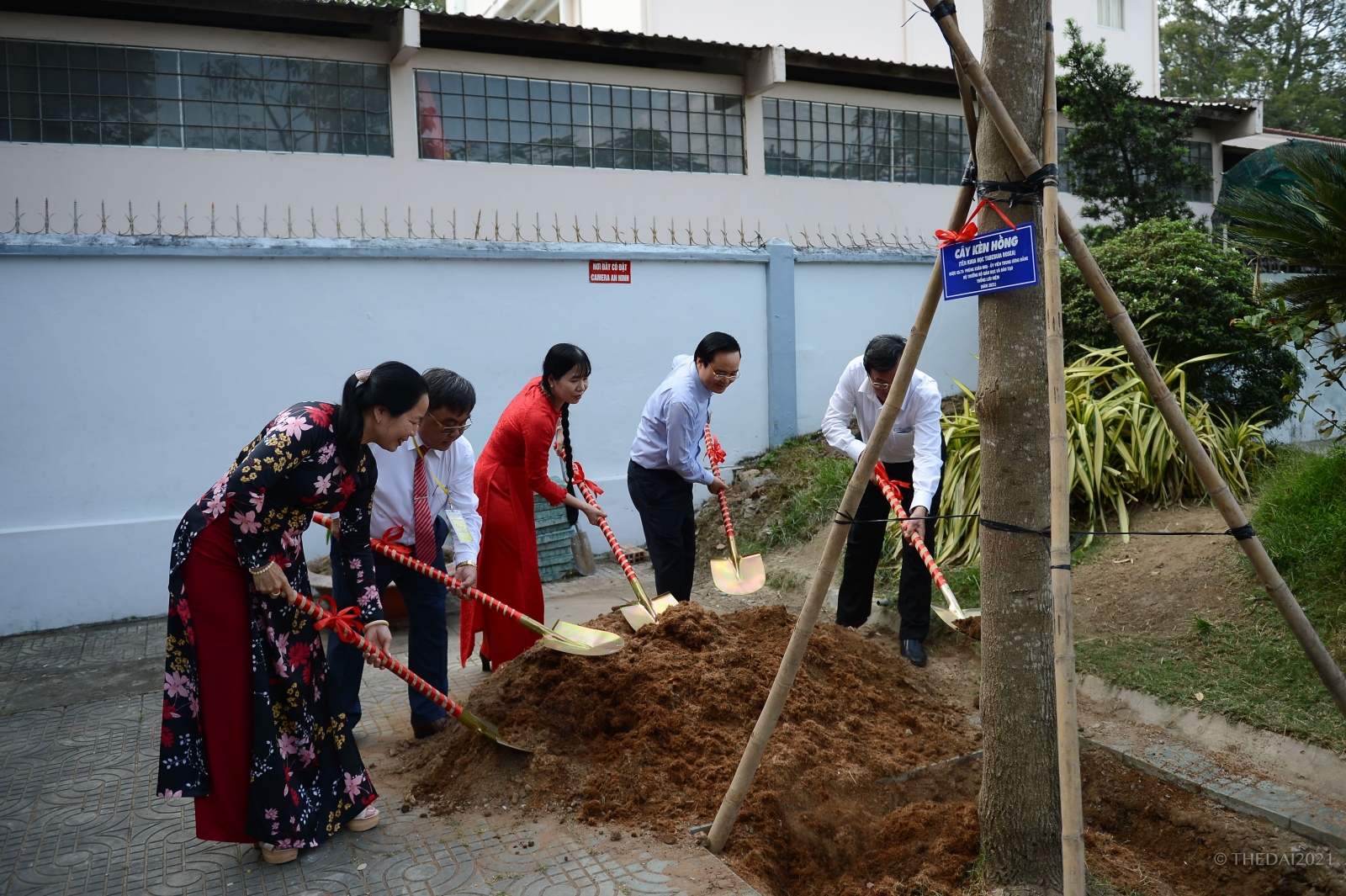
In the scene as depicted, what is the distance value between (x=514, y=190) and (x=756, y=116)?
301cm

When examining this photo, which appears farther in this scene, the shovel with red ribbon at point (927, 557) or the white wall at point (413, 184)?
the white wall at point (413, 184)

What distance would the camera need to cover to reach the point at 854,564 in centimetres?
488

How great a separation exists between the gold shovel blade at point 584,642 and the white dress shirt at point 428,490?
0.48 m

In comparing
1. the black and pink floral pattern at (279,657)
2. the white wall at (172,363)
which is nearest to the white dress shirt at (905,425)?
the black and pink floral pattern at (279,657)

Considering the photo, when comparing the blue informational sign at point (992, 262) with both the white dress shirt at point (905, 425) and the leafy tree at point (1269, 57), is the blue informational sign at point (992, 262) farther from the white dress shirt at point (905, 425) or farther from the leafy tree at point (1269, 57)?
the leafy tree at point (1269, 57)

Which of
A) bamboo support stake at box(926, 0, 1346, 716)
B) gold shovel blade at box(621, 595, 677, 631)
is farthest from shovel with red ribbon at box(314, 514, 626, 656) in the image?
bamboo support stake at box(926, 0, 1346, 716)

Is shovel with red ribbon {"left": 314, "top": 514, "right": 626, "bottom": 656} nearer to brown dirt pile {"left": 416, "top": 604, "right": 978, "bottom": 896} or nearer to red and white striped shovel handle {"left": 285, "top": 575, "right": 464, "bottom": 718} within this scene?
brown dirt pile {"left": 416, "top": 604, "right": 978, "bottom": 896}

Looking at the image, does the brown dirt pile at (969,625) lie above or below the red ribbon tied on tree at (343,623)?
below

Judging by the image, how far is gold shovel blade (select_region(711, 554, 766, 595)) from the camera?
215 inches

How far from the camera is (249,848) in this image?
3.13m

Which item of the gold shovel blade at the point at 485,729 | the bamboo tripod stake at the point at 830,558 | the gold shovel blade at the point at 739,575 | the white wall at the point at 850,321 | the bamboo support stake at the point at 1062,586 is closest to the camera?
the bamboo support stake at the point at 1062,586

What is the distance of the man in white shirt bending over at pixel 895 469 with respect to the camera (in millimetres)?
4453

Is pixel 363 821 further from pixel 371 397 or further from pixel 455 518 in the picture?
pixel 371 397

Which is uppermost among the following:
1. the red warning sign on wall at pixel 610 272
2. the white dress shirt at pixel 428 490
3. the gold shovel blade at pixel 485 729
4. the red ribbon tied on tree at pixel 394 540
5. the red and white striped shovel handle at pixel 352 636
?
the red warning sign on wall at pixel 610 272
